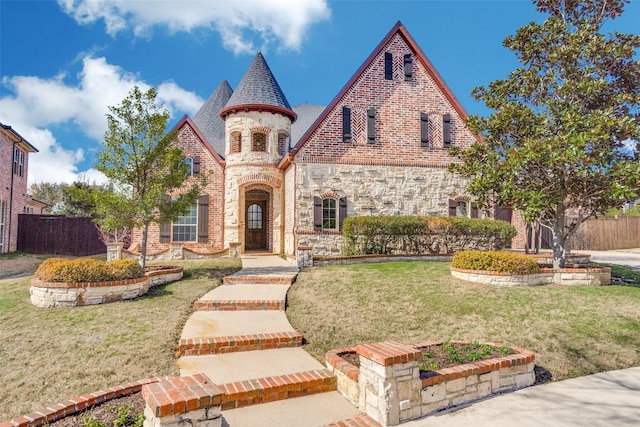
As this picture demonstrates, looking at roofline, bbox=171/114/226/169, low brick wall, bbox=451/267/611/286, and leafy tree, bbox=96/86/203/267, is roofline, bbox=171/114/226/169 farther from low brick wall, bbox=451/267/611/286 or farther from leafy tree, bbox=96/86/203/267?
low brick wall, bbox=451/267/611/286

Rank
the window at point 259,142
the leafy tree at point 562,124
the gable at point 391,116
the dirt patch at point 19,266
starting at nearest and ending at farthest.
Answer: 1. the leafy tree at point 562,124
2. the dirt patch at point 19,266
3. the gable at point 391,116
4. the window at point 259,142

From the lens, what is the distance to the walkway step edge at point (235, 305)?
779 cm

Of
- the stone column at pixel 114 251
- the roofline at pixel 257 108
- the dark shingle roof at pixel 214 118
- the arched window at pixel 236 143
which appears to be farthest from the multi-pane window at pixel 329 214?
the stone column at pixel 114 251

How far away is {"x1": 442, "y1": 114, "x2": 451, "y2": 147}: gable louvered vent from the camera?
15.6 metres

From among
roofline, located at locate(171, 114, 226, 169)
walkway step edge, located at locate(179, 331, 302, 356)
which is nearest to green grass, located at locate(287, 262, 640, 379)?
walkway step edge, located at locate(179, 331, 302, 356)

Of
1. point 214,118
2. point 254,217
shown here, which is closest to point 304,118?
point 214,118

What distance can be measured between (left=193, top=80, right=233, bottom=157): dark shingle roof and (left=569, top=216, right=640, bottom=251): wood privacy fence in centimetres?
2142

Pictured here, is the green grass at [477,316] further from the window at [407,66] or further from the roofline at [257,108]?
the window at [407,66]

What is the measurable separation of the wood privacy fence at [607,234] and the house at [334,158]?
12777 mm

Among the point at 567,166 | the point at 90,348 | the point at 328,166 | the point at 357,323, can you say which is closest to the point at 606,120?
the point at 567,166

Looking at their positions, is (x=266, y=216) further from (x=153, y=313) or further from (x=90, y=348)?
(x=90, y=348)

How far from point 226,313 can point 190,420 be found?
4.55 metres

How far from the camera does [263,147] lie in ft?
55.2

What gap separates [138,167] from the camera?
10.6 meters
